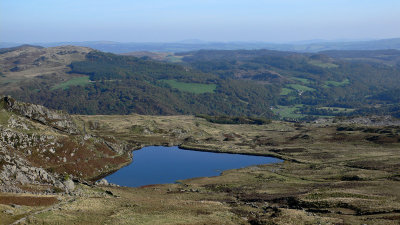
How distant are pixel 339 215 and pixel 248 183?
38.2 meters

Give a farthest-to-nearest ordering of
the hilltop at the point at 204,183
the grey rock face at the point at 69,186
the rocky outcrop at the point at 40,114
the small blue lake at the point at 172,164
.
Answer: the rocky outcrop at the point at 40,114
the small blue lake at the point at 172,164
the grey rock face at the point at 69,186
the hilltop at the point at 204,183

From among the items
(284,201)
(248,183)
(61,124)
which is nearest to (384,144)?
(248,183)

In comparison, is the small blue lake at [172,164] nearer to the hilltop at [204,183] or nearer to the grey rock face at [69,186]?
the hilltop at [204,183]

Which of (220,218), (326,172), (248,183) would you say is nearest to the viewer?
(220,218)

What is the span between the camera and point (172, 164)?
13512 cm

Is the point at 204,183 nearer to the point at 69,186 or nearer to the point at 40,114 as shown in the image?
the point at 69,186

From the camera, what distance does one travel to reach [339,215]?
58.8 meters

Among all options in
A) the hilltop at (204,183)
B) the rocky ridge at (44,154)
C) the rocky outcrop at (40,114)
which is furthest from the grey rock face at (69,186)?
the rocky outcrop at (40,114)

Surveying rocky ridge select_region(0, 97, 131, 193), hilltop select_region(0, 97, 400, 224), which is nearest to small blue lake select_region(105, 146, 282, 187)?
hilltop select_region(0, 97, 400, 224)

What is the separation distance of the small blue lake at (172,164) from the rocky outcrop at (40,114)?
101ft

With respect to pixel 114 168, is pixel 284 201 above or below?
above

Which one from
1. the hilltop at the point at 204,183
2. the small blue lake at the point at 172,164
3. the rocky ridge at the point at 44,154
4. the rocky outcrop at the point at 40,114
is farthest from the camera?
the rocky outcrop at the point at 40,114

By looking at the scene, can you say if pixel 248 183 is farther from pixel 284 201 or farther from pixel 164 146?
pixel 164 146

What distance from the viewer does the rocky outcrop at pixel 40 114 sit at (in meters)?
135
